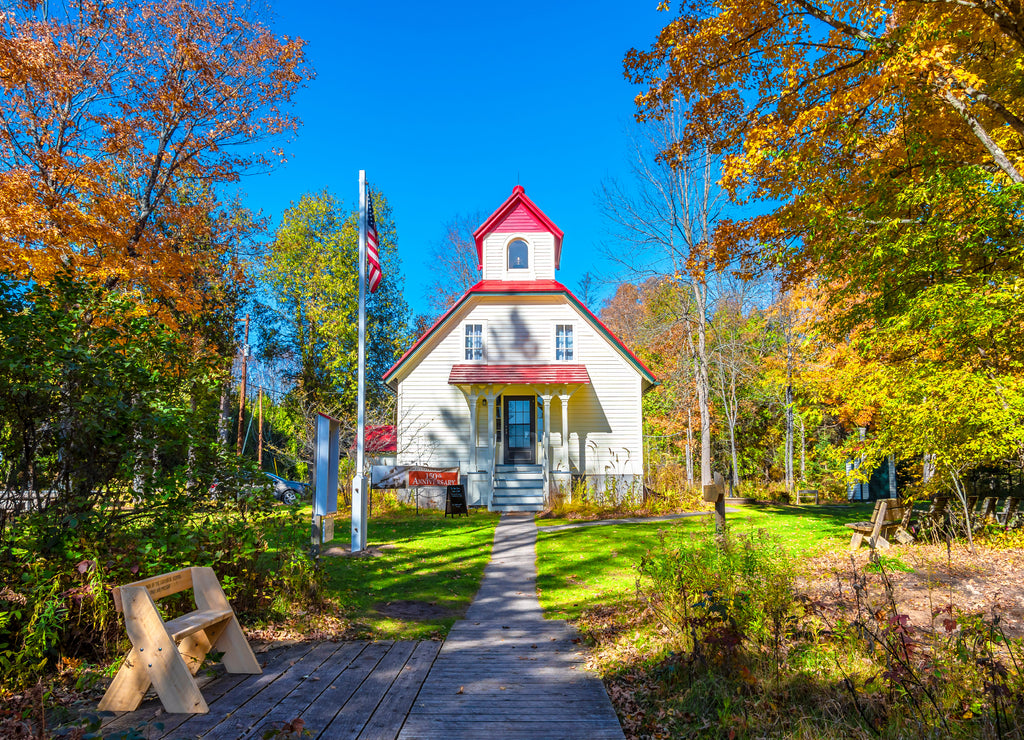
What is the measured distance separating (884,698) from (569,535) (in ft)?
32.8

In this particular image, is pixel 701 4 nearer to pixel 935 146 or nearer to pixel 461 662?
pixel 935 146

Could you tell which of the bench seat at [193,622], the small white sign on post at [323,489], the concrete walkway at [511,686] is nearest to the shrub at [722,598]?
the concrete walkway at [511,686]

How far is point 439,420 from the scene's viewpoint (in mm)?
20781

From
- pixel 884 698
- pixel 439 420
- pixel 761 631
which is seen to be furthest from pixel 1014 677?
pixel 439 420

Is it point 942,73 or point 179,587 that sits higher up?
point 942,73

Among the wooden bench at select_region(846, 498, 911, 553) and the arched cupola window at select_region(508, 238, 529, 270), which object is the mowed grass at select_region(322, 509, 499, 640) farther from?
the arched cupola window at select_region(508, 238, 529, 270)

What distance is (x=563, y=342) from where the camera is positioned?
21.1 metres

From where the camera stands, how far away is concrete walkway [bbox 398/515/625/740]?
366 cm

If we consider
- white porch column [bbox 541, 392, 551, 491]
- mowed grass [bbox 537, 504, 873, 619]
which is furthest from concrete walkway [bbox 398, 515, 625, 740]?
white porch column [bbox 541, 392, 551, 491]

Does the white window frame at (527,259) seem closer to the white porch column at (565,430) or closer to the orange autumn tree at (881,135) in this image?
the white porch column at (565,430)

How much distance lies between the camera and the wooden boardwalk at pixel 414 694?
363 cm

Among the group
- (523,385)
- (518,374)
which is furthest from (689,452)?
(518,374)

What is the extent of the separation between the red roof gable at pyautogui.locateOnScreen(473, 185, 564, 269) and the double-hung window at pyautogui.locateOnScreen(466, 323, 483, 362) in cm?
311

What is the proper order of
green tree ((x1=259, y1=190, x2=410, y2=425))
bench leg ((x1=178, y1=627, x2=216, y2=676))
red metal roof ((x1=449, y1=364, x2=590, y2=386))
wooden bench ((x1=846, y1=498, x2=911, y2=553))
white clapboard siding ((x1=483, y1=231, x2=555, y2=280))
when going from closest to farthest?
bench leg ((x1=178, y1=627, x2=216, y2=676)), wooden bench ((x1=846, y1=498, x2=911, y2=553)), red metal roof ((x1=449, y1=364, x2=590, y2=386)), white clapboard siding ((x1=483, y1=231, x2=555, y2=280)), green tree ((x1=259, y1=190, x2=410, y2=425))
